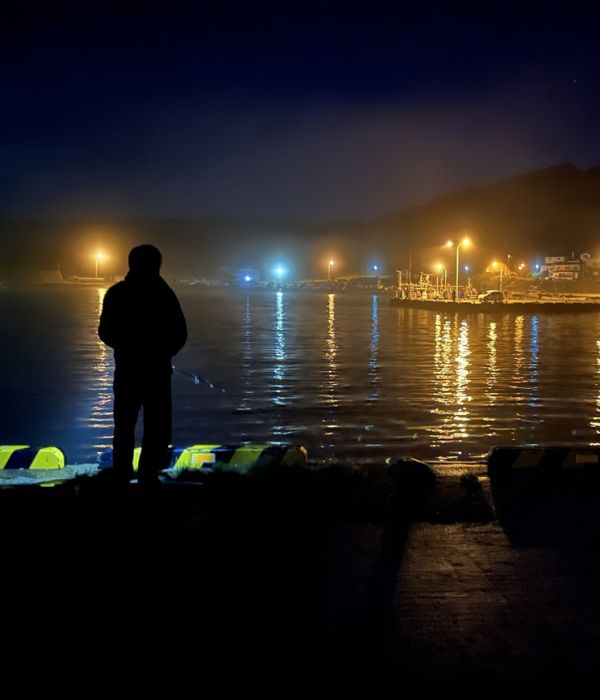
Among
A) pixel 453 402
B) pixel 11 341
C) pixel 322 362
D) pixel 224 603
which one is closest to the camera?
pixel 224 603

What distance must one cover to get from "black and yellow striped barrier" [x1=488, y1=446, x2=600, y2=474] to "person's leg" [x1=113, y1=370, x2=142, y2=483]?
A: 3.22 metres

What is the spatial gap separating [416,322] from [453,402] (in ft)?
82.8

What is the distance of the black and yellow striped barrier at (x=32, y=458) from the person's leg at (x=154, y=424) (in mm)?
2130

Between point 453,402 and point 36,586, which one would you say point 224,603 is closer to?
point 36,586

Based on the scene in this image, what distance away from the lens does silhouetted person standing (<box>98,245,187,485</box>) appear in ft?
18.0

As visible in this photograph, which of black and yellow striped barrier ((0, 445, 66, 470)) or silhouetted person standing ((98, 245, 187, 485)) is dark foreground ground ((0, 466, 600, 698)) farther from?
black and yellow striped barrier ((0, 445, 66, 470))

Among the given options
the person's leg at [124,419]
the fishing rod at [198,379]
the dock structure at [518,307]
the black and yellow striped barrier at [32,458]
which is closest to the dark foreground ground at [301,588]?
the person's leg at [124,419]

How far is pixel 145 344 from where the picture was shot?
5.49 metres

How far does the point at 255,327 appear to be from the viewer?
112ft

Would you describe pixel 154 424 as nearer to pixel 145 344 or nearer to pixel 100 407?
pixel 145 344

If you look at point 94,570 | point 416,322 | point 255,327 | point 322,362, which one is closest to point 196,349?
point 322,362

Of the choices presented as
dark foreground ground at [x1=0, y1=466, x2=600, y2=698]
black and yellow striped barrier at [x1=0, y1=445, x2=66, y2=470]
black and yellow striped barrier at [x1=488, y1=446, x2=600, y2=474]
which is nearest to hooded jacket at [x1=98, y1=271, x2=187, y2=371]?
dark foreground ground at [x1=0, y1=466, x2=600, y2=698]

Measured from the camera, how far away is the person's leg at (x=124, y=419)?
5516mm

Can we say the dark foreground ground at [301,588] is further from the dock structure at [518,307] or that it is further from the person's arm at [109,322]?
the dock structure at [518,307]
